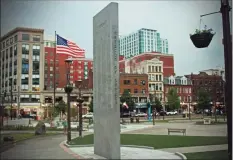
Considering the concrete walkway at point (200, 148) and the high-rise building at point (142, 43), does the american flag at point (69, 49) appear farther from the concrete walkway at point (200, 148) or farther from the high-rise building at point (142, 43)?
the concrete walkway at point (200, 148)

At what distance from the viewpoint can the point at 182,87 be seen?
555 centimetres

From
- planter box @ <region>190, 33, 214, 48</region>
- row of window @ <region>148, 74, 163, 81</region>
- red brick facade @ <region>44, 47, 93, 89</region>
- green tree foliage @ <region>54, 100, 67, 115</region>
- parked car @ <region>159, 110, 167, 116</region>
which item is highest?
planter box @ <region>190, 33, 214, 48</region>

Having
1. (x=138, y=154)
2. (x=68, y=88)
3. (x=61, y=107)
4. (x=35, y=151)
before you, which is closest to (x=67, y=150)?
(x=35, y=151)

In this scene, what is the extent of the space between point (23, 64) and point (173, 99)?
2662mm

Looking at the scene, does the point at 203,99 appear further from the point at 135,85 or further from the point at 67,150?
the point at 67,150

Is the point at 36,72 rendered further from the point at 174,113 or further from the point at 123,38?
the point at 174,113

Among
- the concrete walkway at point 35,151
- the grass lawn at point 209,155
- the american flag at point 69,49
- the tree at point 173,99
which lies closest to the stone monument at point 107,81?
the american flag at point 69,49

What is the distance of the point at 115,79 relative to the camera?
4582mm

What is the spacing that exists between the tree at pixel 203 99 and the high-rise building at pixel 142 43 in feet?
3.49

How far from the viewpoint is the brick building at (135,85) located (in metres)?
5.09

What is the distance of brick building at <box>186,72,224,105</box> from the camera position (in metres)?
5.33

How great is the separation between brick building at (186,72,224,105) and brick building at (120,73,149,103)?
739mm

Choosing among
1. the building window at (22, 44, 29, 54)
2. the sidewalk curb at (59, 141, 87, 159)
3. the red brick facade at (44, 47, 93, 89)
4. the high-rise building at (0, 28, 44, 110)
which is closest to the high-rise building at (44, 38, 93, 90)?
the red brick facade at (44, 47, 93, 89)

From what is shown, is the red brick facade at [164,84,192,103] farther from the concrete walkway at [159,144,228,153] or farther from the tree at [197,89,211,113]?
the concrete walkway at [159,144,228,153]
